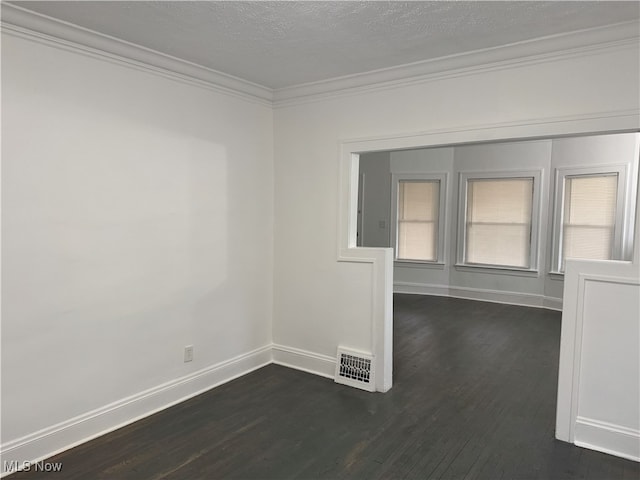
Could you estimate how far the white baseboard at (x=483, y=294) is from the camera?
6832 mm

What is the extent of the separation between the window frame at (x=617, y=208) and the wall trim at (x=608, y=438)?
4072 mm

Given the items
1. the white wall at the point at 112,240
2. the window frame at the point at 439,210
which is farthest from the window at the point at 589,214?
the white wall at the point at 112,240

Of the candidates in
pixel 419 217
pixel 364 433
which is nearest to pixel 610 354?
pixel 364 433

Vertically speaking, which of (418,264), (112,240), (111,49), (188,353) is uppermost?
(111,49)

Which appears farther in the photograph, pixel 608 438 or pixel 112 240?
pixel 112 240

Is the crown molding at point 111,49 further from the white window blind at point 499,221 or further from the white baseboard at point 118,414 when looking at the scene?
the white window blind at point 499,221

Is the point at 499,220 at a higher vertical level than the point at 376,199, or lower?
lower

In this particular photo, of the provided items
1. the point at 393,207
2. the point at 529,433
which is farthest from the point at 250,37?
the point at 393,207

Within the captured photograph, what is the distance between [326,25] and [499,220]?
5.56 m

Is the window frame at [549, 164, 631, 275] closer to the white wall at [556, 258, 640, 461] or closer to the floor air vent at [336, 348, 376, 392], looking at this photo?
the white wall at [556, 258, 640, 461]

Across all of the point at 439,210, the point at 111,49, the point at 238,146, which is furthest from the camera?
the point at 439,210

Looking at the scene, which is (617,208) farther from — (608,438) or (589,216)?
(608,438)

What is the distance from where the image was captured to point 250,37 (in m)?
2.79

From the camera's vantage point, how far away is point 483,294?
738cm
